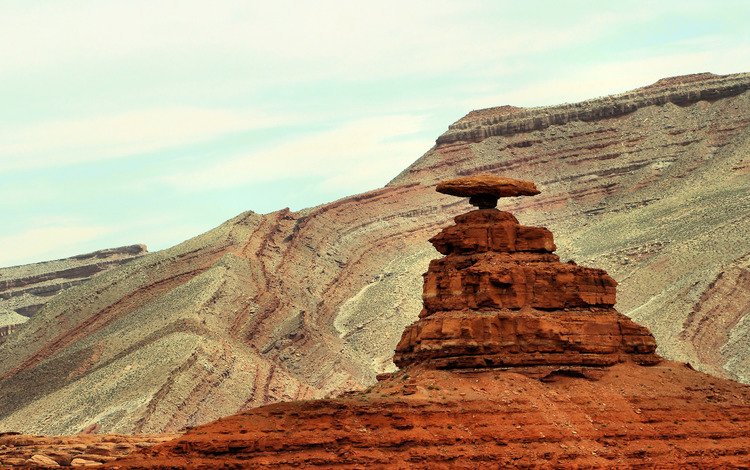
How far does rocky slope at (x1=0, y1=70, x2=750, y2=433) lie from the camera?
158625 mm

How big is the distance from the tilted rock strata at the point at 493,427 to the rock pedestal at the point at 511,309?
91cm

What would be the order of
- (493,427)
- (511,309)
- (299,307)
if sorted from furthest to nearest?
(299,307) → (511,309) → (493,427)

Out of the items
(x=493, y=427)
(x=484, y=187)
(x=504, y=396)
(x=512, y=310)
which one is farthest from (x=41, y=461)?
(x=493, y=427)

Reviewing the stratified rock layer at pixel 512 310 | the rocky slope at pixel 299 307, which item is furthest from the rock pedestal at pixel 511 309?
the rocky slope at pixel 299 307

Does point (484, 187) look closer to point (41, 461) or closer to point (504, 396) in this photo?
point (504, 396)

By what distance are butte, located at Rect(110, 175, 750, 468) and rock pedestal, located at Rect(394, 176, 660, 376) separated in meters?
0.06

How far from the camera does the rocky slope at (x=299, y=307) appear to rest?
520 feet

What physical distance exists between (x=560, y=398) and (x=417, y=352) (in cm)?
643

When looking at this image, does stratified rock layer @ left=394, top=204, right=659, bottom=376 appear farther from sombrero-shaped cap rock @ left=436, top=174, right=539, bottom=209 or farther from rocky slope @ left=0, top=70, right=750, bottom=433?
rocky slope @ left=0, top=70, right=750, bottom=433

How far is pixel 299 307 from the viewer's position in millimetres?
182750

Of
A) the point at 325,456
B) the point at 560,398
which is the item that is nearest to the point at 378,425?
the point at 325,456

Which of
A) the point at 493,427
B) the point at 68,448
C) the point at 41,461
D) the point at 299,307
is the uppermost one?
the point at 493,427

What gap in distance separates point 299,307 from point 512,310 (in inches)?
3723

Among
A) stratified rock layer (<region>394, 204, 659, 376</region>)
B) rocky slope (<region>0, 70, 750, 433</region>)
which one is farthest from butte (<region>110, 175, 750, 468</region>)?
rocky slope (<region>0, 70, 750, 433</region>)
